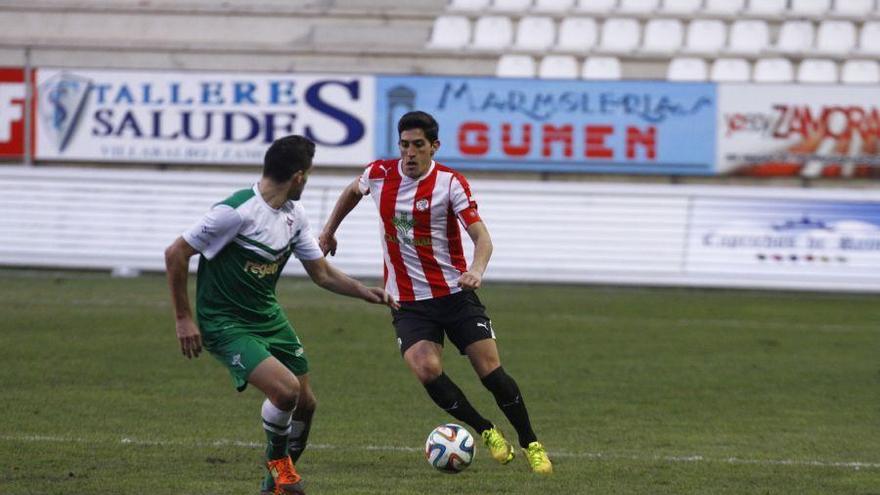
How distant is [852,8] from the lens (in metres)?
28.3

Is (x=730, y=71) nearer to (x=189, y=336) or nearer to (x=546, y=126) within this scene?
(x=546, y=126)

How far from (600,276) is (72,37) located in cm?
1174

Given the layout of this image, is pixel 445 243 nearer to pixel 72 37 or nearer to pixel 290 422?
pixel 290 422

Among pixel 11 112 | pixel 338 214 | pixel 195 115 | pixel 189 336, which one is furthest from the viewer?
pixel 11 112

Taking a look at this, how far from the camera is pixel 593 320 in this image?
17.9 metres

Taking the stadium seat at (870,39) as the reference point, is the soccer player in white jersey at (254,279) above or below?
below

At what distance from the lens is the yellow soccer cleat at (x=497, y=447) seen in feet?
29.0

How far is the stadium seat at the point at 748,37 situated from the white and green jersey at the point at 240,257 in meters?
20.7

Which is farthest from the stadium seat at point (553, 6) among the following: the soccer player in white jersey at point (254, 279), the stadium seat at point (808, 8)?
the soccer player in white jersey at point (254, 279)

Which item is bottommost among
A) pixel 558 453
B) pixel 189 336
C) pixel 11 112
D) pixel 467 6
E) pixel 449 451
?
pixel 558 453

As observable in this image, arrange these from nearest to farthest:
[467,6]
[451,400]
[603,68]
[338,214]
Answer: [451,400] → [338,214] → [603,68] → [467,6]

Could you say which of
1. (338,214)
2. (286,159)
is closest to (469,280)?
(286,159)

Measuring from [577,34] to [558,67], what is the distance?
1.21 m

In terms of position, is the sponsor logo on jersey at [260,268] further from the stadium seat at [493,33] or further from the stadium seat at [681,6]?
the stadium seat at [681,6]
